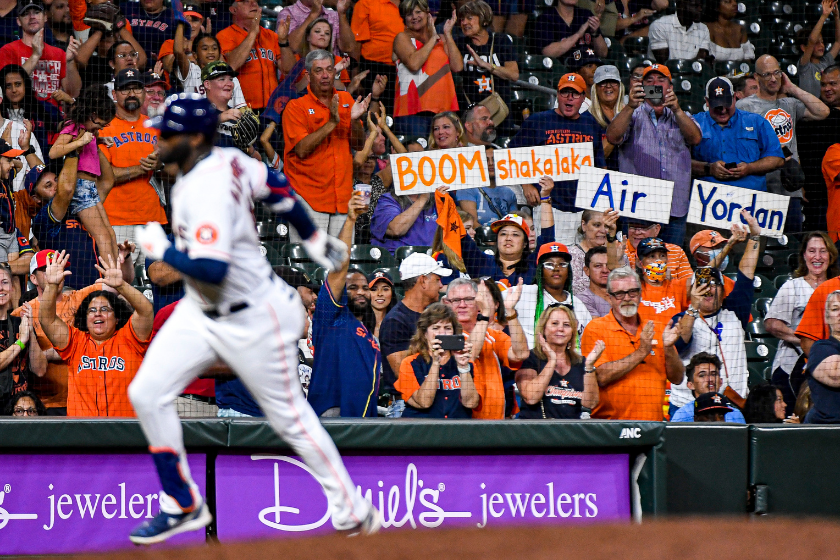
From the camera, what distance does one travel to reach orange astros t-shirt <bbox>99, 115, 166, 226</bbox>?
19.3 feet

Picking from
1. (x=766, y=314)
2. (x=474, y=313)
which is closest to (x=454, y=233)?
(x=474, y=313)

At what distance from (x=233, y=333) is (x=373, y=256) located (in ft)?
10.6

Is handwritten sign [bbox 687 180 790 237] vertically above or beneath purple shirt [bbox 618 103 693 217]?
beneath

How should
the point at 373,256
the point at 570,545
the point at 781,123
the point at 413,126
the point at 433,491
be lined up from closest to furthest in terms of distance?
the point at 570,545, the point at 433,491, the point at 373,256, the point at 413,126, the point at 781,123

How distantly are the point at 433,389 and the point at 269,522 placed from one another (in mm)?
1112

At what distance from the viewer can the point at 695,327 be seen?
233 inches

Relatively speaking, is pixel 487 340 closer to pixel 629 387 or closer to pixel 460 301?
pixel 460 301

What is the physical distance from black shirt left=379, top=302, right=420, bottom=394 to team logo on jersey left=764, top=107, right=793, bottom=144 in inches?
149

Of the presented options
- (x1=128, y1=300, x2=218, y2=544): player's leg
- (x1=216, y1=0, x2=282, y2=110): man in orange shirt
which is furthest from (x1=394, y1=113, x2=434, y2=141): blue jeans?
(x1=128, y1=300, x2=218, y2=544): player's leg

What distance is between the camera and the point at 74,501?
4594 mm

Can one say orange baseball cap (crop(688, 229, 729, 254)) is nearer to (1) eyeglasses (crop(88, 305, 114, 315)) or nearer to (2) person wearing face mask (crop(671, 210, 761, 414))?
(2) person wearing face mask (crop(671, 210, 761, 414))

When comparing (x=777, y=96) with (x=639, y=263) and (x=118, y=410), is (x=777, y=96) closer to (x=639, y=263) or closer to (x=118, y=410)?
(x=639, y=263)

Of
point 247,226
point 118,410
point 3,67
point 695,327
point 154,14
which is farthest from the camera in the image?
point 154,14

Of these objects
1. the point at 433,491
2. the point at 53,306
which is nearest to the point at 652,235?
the point at 433,491
